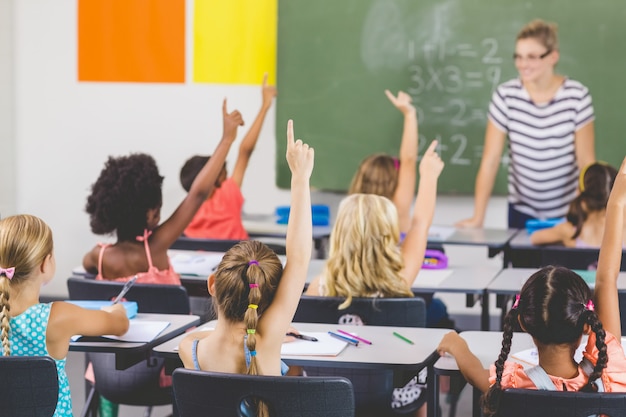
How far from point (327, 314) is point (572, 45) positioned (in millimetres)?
3423

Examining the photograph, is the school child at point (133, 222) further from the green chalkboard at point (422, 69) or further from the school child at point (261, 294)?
the green chalkboard at point (422, 69)

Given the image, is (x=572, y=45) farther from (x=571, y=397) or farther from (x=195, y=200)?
(x=571, y=397)

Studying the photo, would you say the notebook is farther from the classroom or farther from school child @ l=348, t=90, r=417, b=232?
the classroom

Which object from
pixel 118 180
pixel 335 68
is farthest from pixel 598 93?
pixel 118 180

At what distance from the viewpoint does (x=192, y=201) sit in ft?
11.5

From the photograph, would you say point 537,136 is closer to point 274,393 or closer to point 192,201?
point 192,201

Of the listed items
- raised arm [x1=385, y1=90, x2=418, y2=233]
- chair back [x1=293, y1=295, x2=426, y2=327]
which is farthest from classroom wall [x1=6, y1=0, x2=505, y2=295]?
chair back [x1=293, y1=295, x2=426, y2=327]

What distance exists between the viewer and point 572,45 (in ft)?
→ 18.5

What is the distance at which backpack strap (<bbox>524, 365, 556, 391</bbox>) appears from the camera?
6.69 feet

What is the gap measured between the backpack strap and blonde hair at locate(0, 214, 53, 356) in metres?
1.22

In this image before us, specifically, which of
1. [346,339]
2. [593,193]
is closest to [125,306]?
[346,339]

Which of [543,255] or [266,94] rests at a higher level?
[266,94]

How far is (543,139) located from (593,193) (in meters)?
1.27

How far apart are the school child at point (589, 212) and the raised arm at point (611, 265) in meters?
1.84
